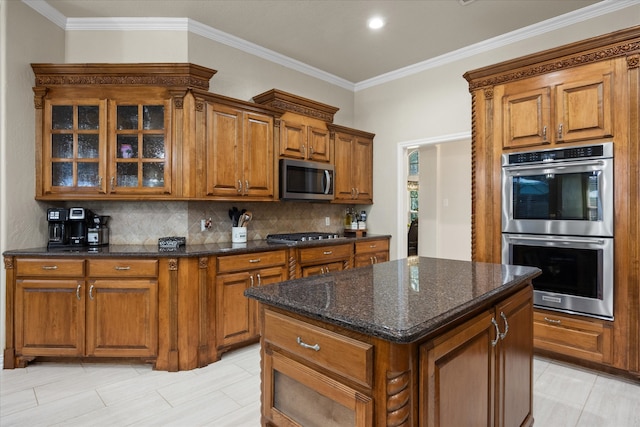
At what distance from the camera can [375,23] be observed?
3.43 m

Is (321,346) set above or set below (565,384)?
above

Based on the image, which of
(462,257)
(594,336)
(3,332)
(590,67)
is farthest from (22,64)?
(462,257)

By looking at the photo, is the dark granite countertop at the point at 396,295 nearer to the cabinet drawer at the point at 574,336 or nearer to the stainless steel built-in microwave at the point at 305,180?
the cabinet drawer at the point at 574,336

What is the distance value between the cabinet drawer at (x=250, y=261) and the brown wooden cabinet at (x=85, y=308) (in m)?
0.53

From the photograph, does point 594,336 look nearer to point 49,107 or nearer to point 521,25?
point 521,25

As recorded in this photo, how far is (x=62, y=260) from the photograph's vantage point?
8.96 feet

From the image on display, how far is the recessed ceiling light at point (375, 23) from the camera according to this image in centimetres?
336

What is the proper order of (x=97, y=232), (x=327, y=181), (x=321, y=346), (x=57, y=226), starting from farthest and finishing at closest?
(x=327, y=181) < (x=97, y=232) < (x=57, y=226) < (x=321, y=346)

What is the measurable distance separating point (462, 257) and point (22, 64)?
5684mm

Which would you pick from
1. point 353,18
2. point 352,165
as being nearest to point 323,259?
point 352,165

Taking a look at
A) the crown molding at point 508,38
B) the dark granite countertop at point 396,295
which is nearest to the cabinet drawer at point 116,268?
the dark granite countertop at point 396,295

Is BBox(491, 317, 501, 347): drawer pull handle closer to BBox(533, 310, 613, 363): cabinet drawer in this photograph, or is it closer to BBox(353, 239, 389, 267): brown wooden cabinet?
BBox(533, 310, 613, 363): cabinet drawer

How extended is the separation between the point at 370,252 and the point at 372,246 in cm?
8

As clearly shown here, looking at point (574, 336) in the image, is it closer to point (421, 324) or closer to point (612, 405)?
point (612, 405)
